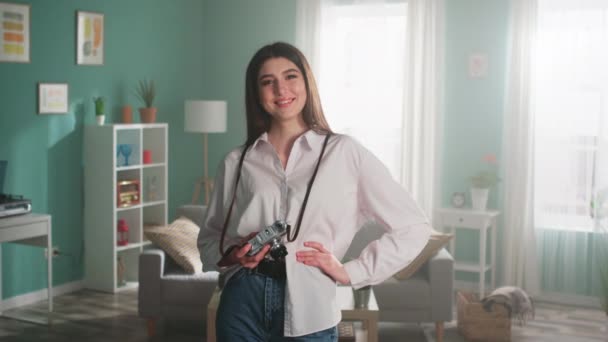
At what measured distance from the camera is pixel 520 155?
5715 mm

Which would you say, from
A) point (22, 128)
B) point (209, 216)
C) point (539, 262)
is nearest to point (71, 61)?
point (22, 128)

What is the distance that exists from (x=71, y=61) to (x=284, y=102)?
438cm

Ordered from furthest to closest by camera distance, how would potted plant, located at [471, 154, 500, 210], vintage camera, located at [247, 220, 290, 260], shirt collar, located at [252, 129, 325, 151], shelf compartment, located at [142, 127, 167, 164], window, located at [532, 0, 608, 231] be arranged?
shelf compartment, located at [142, 127, 167, 164]
potted plant, located at [471, 154, 500, 210]
window, located at [532, 0, 608, 231]
shirt collar, located at [252, 129, 325, 151]
vintage camera, located at [247, 220, 290, 260]

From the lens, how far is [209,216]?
1.76 m

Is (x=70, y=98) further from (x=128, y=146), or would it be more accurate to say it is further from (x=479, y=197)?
(x=479, y=197)

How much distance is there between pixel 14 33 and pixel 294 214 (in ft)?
13.7

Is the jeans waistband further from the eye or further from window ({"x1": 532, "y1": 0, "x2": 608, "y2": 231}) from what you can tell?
window ({"x1": 532, "y1": 0, "x2": 608, "y2": 231})

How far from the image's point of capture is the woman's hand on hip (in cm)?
154

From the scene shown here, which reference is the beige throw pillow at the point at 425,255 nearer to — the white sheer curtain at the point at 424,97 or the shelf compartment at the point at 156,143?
the white sheer curtain at the point at 424,97

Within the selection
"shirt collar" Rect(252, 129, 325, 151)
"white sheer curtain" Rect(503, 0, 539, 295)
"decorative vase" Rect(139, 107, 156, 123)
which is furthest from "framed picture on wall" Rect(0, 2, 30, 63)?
"shirt collar" Rect(252, 129, 325, 151)

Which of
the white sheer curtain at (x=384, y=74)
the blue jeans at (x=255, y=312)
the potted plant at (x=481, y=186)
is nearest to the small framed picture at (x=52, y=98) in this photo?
the white sheer curtain at (x=384, y=74)

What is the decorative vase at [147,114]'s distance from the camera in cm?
614

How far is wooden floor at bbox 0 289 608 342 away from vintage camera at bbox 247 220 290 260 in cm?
312

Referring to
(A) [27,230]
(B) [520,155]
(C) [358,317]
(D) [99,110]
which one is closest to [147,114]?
(D) [99,110]
